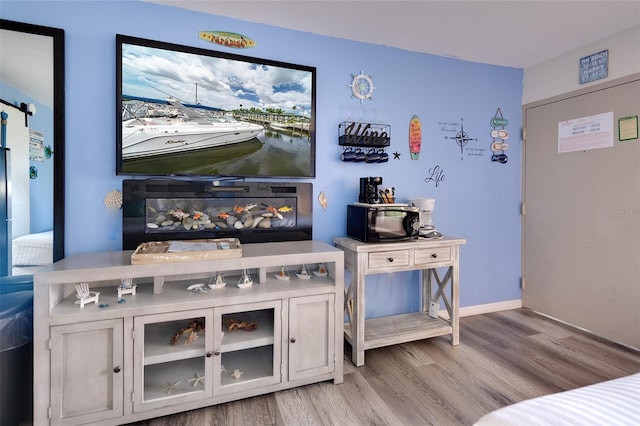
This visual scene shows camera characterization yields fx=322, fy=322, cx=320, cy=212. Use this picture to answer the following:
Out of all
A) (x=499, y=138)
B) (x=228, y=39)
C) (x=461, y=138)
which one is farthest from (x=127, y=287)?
(x=499, y=138)

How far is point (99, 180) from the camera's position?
202 centimetres

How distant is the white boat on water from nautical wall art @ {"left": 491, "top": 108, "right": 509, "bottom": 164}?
7.38 feet

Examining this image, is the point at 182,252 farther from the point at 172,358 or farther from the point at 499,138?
the point at 499,138

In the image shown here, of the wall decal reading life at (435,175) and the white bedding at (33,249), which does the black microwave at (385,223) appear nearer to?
A: the wall decal reading life at (435,175)

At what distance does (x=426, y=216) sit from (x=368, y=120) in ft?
3.02

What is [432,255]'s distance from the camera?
2.40 metres

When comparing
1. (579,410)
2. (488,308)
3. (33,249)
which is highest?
(33,249)

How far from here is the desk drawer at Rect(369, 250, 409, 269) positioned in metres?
2.23

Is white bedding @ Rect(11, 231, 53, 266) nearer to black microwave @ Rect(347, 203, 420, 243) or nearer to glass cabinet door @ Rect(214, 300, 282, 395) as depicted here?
glass cabinet door @ Rect(214, 300, 282, 395)

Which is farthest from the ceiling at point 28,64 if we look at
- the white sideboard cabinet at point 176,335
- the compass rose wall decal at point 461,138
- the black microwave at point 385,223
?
the compass rose wall decal at point 461,138

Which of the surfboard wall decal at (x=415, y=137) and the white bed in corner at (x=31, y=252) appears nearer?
the white bed in corner at (x=31, y=252)

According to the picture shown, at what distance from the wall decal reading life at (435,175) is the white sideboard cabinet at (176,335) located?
4.46 feet

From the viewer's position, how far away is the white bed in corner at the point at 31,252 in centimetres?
187

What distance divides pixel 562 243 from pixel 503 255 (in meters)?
0.49
